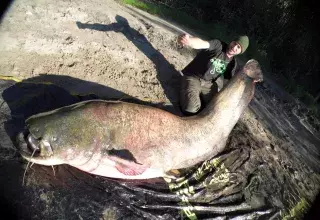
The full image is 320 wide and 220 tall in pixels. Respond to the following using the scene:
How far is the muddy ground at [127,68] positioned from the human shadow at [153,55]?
0.06 feet

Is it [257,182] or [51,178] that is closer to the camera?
[51,178]

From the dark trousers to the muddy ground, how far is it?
22 cm

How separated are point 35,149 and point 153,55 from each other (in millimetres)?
3351

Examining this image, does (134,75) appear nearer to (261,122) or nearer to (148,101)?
(148,101)

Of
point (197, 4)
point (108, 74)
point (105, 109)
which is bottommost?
point (108, 74)

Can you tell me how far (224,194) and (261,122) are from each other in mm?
2009

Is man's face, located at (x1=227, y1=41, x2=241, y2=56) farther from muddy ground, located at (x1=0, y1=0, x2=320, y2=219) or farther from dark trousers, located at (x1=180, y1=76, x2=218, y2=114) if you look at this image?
muddy ground, located at (x1=0, y1=0, x2=320, y2=219)

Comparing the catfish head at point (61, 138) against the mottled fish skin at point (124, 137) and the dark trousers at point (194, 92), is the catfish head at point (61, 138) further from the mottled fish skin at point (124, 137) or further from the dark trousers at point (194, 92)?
the dark trousers at point (194, 92)

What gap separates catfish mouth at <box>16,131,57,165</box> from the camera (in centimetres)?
357

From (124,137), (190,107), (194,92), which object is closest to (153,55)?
(194,92)

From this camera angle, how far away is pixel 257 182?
5.09 meters

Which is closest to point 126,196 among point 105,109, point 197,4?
point 105,109

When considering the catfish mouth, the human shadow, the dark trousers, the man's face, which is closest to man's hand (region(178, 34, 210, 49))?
the man's face

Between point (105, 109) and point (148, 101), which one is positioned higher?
point (105, 109)
